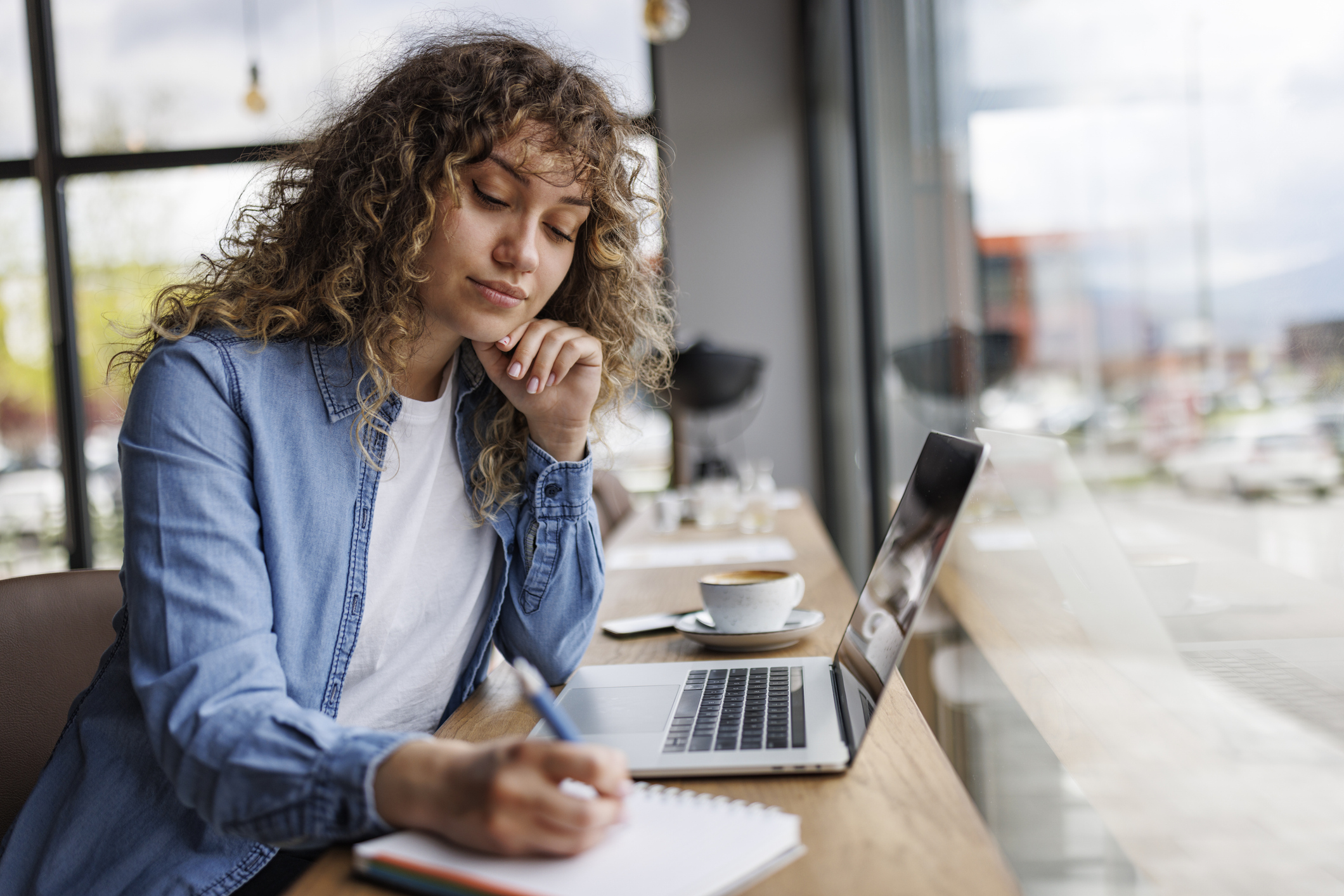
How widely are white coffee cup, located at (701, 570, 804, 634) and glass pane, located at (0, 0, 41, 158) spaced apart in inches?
182

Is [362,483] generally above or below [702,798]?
above

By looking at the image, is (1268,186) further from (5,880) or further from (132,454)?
(5,880)

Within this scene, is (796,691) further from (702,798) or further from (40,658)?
(40,658)

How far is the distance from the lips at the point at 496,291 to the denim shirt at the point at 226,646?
0.15 metres

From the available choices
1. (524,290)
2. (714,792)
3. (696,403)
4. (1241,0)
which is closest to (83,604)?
(524,290)

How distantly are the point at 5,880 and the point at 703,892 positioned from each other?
680 millimetres

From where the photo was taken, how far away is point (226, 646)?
2.34 feet

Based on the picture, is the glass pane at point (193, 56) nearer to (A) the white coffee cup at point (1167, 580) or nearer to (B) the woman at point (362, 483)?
(B) the woman at point (362, 483)

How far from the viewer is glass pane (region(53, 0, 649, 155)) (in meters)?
4.36

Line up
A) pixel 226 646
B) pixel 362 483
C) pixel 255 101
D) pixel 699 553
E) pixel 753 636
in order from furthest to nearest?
pixel 255 101 → pixel 699 553 → pixel 753 636 → pixel 362 483 → pixel 226 646

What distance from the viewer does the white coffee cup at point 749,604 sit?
1.09m

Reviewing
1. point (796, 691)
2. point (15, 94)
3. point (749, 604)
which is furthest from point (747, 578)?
point (15, 94)

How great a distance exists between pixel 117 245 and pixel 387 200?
4.14 m

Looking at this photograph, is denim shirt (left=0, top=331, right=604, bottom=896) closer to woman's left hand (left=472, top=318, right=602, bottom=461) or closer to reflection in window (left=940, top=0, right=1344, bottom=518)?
woman's left hand (left=472, top=318, right=602, bottom=461)
